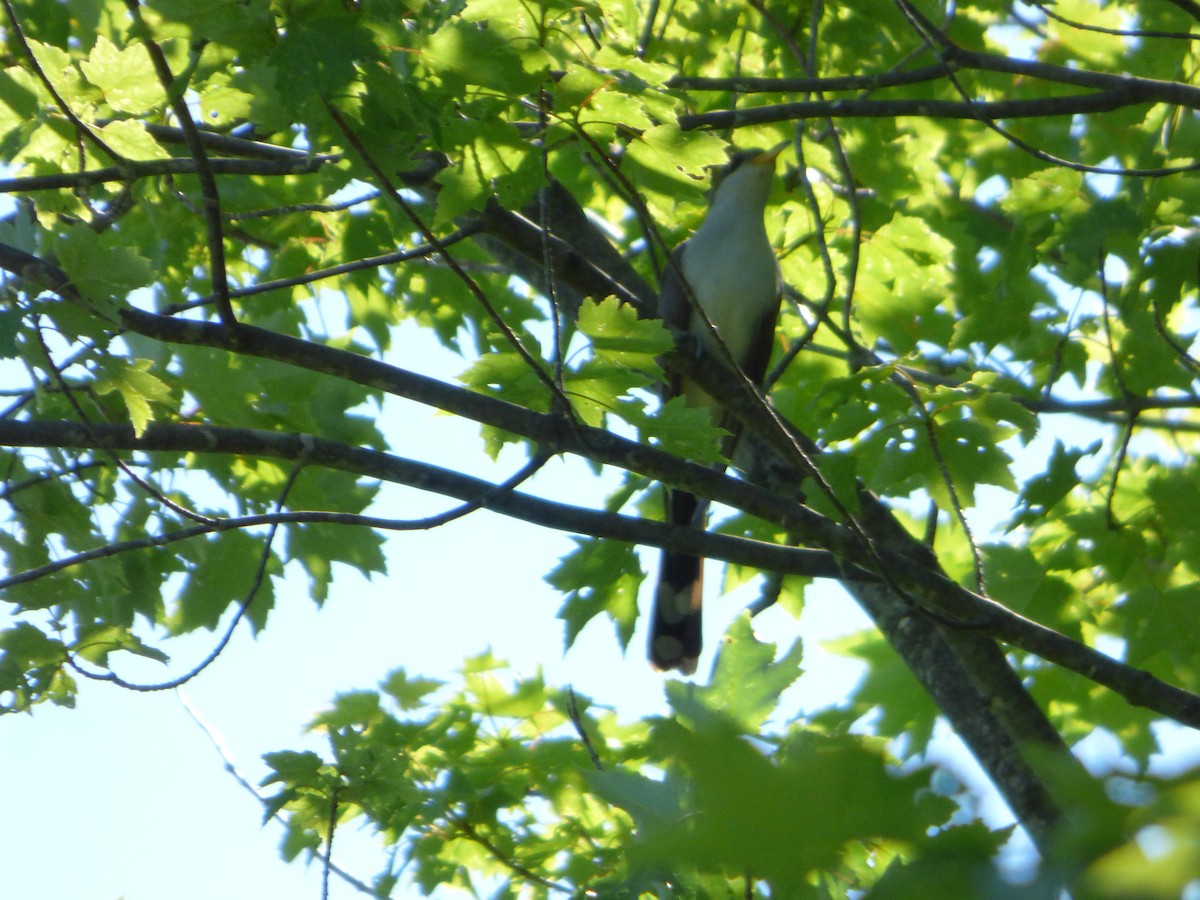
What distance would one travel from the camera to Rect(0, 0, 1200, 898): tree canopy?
209 centimetres

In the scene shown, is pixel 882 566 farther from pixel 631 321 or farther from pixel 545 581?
pixel 545 581

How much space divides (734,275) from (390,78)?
11.8 feet

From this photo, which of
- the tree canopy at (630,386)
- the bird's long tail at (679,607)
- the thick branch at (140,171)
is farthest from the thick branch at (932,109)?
the bird's long tail at (679,607)

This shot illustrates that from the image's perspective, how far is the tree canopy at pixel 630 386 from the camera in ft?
6.84

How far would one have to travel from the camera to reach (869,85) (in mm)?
3414

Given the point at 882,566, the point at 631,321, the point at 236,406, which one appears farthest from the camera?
the point at 236,406

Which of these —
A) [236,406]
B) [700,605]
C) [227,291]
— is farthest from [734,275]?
[227,291]

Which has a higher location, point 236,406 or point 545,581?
point 236,406

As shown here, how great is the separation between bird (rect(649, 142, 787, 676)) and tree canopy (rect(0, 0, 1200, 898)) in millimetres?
179

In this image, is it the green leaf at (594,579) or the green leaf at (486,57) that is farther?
the green leaf at (594,579)

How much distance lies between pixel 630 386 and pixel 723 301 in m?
2.96

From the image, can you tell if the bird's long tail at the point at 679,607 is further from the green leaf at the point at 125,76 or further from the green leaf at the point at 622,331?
the green leaf at the point at 125,76

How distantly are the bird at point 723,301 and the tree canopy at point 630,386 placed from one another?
18 centimetres

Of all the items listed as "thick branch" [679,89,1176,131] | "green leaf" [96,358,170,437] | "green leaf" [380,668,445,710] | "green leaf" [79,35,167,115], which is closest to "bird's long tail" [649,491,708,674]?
"green leaf" [380,668,445,710]
